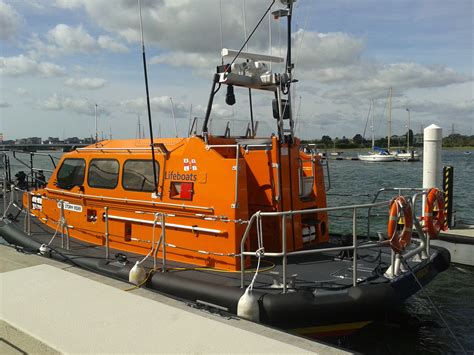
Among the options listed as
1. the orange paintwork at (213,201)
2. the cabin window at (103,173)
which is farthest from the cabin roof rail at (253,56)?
the cabin window at (103,173)

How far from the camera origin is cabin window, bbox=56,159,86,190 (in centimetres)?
741

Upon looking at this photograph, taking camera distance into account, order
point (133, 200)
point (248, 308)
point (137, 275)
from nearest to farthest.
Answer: point (248, 308), point (137, 275), point (133, 200)

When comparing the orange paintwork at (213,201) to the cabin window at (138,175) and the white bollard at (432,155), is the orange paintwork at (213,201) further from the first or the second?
the white bollard at (432,155)

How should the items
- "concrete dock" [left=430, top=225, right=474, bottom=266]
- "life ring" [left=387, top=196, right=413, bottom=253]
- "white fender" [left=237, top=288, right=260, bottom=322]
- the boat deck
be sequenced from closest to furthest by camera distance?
"white fender" [left=237, top=288, right=260, bottom=322]
"life ring" [left=387, top=196, right=413, bottom=253]
the boat deck
"concrete dock" [left=430, top=225, right=474, bottom=266]

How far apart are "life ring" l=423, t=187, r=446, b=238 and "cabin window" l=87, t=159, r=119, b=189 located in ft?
14.7

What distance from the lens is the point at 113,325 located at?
382cm

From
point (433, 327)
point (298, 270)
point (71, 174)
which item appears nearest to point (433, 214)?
point (433, 327)

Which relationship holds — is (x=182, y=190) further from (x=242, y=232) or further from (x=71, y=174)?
(x=71, y=174)

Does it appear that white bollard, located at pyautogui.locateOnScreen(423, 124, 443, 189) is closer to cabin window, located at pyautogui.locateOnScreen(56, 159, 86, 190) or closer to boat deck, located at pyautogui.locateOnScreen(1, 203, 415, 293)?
boat deck, located at pyautogui.locateOnScreen(1, 203, 415, 293)

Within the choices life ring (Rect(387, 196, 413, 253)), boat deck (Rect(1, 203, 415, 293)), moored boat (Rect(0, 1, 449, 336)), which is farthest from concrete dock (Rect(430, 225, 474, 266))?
life ring (Rect(387, 196, 413, 253))

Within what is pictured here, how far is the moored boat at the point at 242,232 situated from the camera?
4.56 meters

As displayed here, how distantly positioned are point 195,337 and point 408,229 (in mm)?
2708

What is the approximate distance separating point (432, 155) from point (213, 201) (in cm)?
599

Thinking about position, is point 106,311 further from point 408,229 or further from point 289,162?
point 408,229
